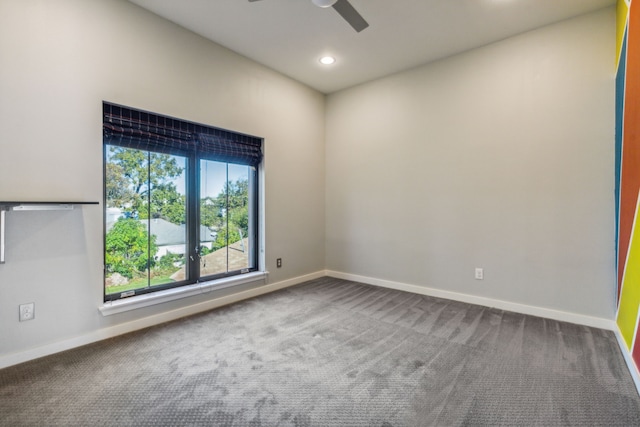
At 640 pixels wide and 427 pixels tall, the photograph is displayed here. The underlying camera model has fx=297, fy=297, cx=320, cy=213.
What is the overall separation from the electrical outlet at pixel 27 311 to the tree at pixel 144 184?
35.7 inches

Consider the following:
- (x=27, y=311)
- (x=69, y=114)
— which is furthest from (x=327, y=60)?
(x=27, y=311)

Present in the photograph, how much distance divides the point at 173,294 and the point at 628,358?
3.61 meters

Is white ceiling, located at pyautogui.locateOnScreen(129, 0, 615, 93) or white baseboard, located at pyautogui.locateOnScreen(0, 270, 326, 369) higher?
white ceiling, located at pyautogui.locateOnScreen(129, 0, 615, 93)

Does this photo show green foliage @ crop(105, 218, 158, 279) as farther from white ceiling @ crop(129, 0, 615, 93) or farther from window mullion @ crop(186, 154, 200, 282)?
white ceiling @ crop(129, 0, 615, 93)

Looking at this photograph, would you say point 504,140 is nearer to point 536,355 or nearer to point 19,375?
point 536,355

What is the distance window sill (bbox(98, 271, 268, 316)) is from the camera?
8.12 ft

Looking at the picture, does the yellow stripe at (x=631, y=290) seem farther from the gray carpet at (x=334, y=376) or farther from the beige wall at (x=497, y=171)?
the beige wall at (x=497, y=171)

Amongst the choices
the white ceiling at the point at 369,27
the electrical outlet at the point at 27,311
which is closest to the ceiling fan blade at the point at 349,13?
the white ceiling at the point at 369,27

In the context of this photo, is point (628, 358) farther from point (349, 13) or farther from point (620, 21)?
point (349, 13)

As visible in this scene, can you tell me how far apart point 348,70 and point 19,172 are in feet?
11.1

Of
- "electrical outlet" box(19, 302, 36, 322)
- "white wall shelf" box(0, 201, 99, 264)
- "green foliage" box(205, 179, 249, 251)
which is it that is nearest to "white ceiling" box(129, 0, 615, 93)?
"green foliage" box(205, 179, 249, 251)

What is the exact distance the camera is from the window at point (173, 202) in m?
2.60

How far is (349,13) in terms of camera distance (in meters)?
2.29

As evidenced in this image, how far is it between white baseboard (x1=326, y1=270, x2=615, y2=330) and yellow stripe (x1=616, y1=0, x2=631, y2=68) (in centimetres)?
223
